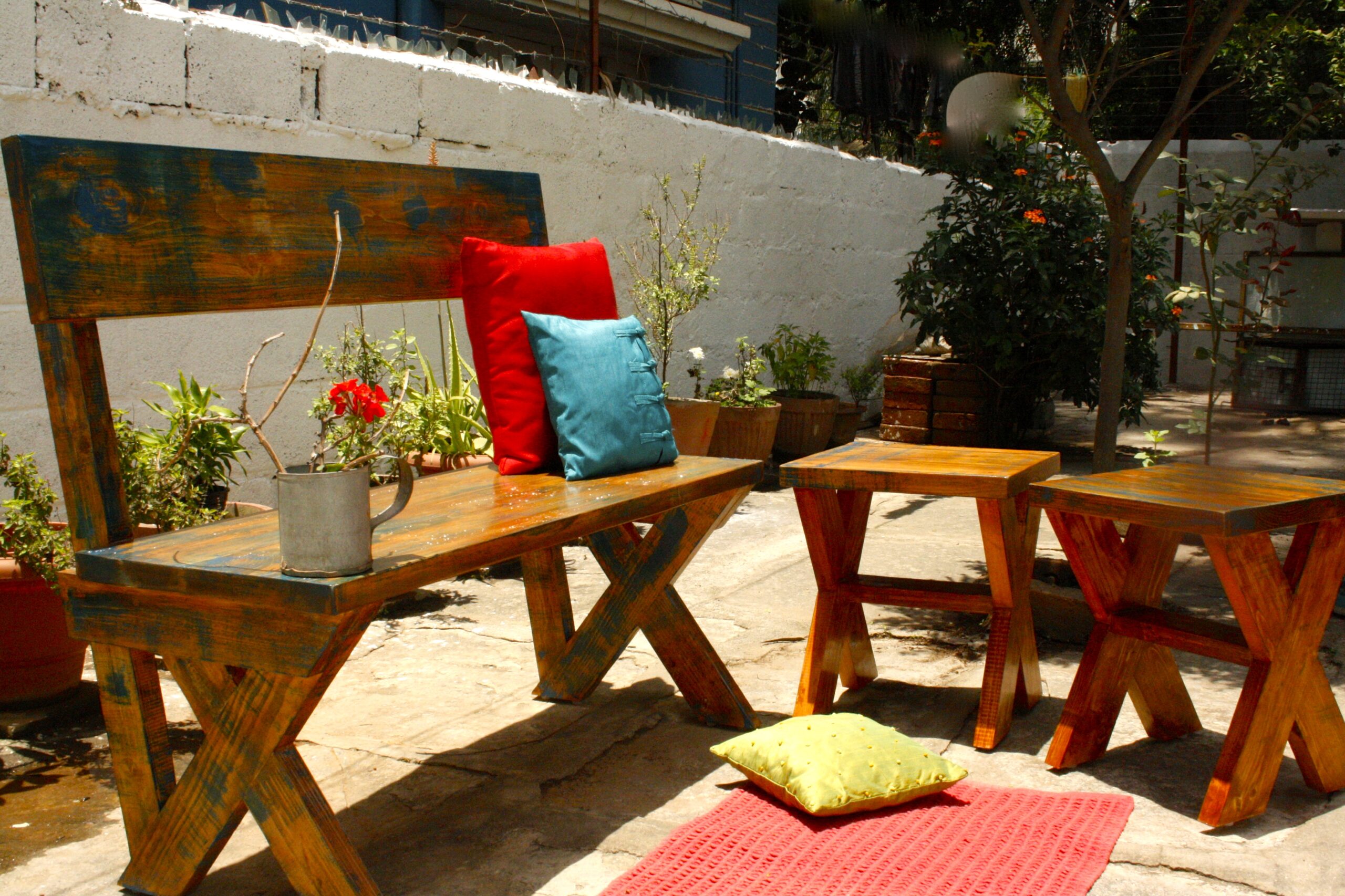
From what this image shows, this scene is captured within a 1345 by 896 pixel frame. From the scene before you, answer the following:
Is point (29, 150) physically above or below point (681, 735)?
above

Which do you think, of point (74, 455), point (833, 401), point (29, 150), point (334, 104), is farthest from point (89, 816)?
point (833, 401)

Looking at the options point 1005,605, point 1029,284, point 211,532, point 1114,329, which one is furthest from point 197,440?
point 1029,284

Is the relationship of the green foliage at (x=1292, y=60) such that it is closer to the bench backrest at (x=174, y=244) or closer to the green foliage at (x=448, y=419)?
the green foliage at (x=448, y=419)

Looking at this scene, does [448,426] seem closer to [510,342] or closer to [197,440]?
[197,440]

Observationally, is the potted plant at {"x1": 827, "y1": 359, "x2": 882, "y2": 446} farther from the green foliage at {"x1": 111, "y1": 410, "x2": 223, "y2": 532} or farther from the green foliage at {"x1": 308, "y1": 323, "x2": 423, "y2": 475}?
the green foliage at {"x1": 111, "y1": 410, "x2": 223, "y2": 532}

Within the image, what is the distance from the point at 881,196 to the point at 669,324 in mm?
2937

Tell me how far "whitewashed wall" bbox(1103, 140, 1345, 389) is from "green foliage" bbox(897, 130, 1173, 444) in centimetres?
338

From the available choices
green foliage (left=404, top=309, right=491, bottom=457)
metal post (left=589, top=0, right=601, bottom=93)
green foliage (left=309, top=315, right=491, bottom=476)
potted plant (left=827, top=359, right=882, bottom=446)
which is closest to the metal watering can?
green foliage (left=309, top=315, right=491, bottom=476)

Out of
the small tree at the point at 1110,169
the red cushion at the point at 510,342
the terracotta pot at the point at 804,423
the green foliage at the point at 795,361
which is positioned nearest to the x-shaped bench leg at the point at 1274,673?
the small tree at the point at 1110,169

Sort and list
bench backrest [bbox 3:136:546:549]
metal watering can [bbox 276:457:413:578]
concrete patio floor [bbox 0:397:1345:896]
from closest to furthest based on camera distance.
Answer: metal watering can [bbox 276:457:413:578] < bench backrest [bbox 3:136:546:549] < concrete patio floor [bbox 0:397:1345:896]

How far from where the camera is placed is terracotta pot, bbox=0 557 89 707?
2.59 m

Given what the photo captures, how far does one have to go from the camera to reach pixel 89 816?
7.33ft

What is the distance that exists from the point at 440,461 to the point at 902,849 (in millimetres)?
2240

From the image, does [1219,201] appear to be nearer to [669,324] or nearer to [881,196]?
[669,324]
